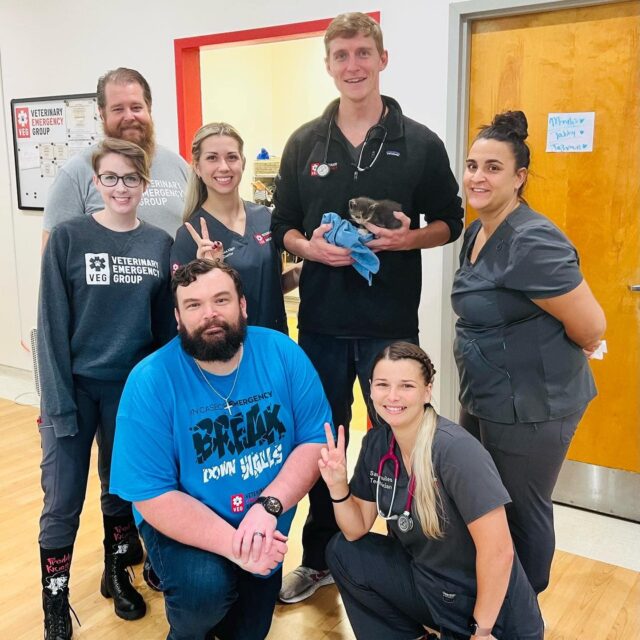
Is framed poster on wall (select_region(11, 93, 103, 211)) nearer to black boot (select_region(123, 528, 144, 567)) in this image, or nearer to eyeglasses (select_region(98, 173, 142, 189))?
eyeglasses (select_region(98, 173, 142, 189))

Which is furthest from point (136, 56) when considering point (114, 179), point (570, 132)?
point (570, 132)

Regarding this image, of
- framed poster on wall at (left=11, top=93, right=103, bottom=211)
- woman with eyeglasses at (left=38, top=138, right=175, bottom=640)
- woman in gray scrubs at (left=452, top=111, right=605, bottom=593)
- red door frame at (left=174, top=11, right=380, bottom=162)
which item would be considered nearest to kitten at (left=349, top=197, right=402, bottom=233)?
woman in gray scrubs at (left=452, top=111, right=605, bottom=593)

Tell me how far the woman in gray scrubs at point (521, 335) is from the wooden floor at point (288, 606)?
0.52 meters

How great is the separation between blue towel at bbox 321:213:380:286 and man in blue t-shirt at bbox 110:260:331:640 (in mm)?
350

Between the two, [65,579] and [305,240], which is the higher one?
[305,240]

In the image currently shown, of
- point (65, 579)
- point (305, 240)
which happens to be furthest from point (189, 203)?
point (65, 579)

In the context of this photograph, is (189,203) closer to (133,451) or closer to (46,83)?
(133,451)

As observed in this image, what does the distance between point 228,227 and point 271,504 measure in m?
0.89

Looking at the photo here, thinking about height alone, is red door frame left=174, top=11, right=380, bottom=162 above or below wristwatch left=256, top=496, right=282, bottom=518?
above

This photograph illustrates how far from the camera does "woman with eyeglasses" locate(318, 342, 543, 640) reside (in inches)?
64.3

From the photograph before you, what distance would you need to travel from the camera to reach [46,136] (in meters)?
4.51

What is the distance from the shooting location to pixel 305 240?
2201mm

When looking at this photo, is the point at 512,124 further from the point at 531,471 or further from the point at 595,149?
the point at 595,149

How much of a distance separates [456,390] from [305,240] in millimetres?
1361
